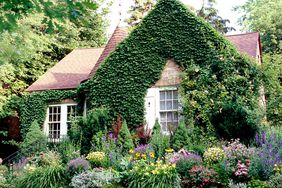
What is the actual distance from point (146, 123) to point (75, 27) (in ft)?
46.3

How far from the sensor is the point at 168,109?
46.6 ft

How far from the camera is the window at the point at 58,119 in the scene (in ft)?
57.4

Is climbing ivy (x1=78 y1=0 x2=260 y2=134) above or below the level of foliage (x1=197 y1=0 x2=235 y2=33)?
below

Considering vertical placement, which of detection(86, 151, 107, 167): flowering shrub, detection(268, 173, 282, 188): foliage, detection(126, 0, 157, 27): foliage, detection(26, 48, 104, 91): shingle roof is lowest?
detection(268, 173, 282, 188): foliage

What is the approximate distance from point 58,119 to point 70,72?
3.01 meters

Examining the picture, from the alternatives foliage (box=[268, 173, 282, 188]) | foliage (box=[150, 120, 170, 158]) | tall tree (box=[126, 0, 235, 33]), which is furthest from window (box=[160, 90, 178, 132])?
tall tree (box=[126, 0, 235, 33])

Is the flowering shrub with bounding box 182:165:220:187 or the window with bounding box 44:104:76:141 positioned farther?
the window with bounding box 44:104:76:141

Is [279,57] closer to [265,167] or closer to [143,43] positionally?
[143,43]

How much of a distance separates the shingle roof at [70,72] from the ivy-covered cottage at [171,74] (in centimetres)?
266

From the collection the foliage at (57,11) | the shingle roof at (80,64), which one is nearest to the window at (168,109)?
the shingle roof at (80,64)

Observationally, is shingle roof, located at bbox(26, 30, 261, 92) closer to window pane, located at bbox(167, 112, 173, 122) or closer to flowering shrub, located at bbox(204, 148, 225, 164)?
window pane, located at bbox(167, 112, 173, 122)

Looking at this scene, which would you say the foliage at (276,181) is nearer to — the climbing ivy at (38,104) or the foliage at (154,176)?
the foliage at (154,176)

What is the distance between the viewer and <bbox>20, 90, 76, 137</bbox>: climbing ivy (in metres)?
17.8

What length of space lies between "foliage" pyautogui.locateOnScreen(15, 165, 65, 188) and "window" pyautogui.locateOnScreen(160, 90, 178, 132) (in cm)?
520
